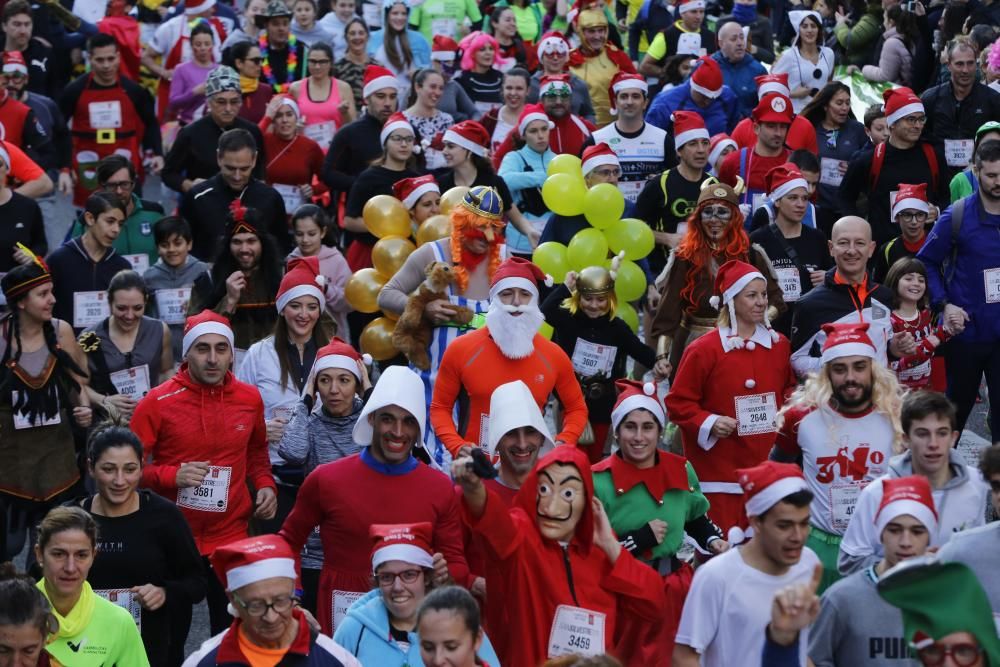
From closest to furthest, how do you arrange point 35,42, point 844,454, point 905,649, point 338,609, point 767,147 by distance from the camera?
point 905,649 → point 338,609 → point 844,454 → point 767,147 → point 35,42

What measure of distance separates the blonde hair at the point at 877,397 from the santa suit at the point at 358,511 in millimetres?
1720

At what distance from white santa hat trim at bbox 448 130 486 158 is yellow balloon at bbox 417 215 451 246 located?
1273 mm

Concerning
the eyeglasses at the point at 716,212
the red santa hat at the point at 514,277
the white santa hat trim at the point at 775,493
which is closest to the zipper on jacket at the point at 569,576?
the white santa hat trim at the point at 775,493

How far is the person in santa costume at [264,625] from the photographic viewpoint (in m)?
5.54

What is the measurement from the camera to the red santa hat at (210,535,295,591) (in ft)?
18.5

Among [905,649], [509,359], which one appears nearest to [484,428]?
[509,359]

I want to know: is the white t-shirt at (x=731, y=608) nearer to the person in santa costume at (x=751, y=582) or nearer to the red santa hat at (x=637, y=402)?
the person in santa costume at (x=751, y=582)

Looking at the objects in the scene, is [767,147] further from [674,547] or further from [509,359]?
[674,547]

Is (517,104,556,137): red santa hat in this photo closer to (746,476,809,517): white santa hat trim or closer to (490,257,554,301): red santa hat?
(490,257,554,301): red santa hat

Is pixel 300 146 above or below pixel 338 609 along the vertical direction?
above

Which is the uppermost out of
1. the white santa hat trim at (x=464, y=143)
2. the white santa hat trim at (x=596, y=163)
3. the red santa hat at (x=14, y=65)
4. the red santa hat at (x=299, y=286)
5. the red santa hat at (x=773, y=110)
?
the red santa hat at (x=14, y=65)

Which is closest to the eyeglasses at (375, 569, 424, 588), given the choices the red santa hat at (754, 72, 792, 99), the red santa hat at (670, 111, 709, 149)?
the red santa hat at (670, 111, 709, 149)

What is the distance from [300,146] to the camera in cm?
1267

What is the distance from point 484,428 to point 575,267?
267 centimetres
